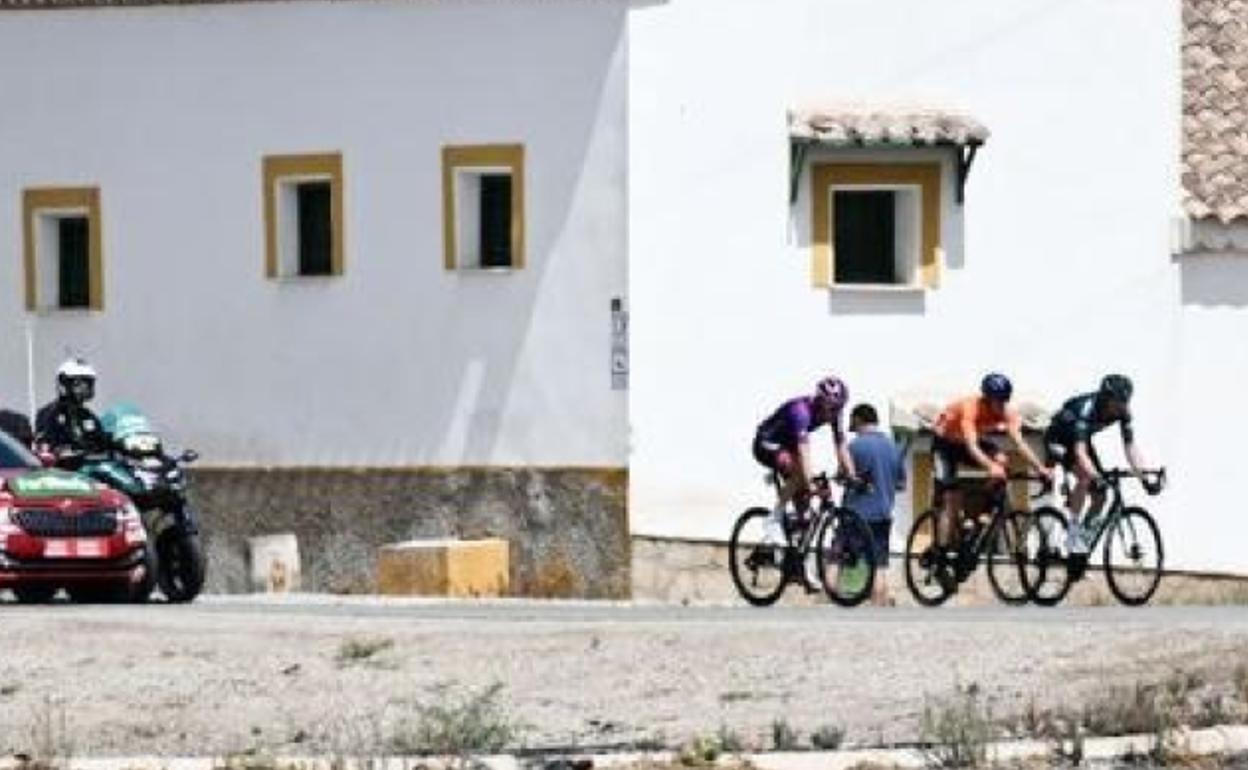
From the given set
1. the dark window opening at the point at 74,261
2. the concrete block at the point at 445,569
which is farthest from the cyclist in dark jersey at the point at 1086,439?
the dark window opening at the point at 74,261

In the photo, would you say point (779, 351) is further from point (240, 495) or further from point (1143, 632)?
point (1143, 632)

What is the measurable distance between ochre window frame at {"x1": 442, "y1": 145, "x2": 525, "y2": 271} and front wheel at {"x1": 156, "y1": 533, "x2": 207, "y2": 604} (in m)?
7.92

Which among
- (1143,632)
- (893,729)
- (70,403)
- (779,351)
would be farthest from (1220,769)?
(779,351)

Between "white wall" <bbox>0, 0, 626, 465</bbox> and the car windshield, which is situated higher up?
"white wall" <bbox>0, 0, 626, 465</bbox>

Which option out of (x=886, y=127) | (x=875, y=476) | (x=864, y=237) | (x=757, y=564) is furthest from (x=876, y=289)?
(x=757, y=564)

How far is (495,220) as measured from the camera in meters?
39.4

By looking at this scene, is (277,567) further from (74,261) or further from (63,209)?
(63,209)

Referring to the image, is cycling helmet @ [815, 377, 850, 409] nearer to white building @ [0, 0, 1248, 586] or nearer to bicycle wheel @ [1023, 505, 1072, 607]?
bicycle wheel @ [1023, 505, 1072, 607]

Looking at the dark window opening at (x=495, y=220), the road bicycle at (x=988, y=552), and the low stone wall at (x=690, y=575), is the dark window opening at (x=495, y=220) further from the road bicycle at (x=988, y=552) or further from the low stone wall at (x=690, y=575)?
the road bicycle at (x=988, y=552)

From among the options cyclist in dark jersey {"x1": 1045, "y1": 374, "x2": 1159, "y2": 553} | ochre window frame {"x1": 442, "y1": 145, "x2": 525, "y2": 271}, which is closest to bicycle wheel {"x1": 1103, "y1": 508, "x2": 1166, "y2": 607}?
cyclist in dark jersey {"x1": 1045, "y1": 374, "x2": 1159, "y2": 553}

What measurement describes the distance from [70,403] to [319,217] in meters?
7.95

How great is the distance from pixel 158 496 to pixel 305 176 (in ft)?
29.3

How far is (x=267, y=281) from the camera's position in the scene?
40.3 m

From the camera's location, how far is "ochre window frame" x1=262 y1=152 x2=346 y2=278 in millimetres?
39812
